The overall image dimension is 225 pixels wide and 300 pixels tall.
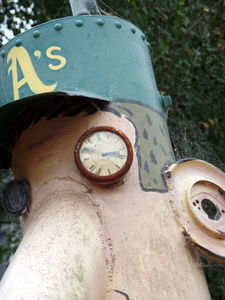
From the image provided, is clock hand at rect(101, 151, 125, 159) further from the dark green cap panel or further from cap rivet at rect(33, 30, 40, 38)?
cap rivet at rect(33, 30, 40, 38)

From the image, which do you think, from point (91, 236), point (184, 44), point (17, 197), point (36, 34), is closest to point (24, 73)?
point (36, 34)

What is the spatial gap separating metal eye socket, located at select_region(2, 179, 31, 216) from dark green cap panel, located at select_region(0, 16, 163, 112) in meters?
0.37

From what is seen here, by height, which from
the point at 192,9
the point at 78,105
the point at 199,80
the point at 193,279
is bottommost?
the point at 199,80

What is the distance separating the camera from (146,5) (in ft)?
17.8

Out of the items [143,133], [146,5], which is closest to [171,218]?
[143,133]

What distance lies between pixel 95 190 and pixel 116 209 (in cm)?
12

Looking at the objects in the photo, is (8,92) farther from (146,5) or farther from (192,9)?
(192,9)

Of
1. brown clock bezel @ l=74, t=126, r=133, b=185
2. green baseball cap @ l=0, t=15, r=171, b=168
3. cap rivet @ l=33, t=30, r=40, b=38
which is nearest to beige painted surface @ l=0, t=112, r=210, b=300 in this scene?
brown clock bezel @ l=74, t=126, r=133, b=185

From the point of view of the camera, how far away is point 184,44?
5.68 meters

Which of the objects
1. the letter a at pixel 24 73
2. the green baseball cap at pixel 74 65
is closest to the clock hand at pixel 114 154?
the green baseball cap at pixel 74 65

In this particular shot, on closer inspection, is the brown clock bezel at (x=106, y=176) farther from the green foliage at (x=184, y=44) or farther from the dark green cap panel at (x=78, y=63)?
the green foliage at (x=184, y=44)

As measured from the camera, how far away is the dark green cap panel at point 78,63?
2.84m

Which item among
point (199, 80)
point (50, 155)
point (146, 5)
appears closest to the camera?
point (50, 155)

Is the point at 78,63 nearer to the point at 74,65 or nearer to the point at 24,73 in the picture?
the point at 74,65
